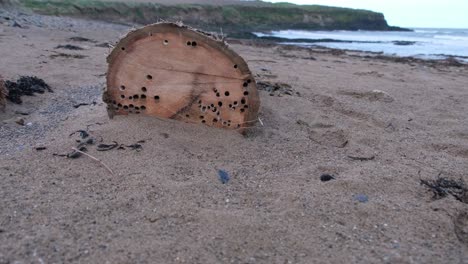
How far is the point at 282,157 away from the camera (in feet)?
10.5

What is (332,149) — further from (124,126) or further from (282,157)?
(124,126)

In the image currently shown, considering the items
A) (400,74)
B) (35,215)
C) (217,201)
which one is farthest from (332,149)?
(400,74)

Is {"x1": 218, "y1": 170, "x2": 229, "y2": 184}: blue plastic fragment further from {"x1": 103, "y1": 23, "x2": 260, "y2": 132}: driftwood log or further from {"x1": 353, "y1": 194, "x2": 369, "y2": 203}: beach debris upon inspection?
{"x1": 353, "y1": 194, "x2": 369, "y2": 203}: beach debris

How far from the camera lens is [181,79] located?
3.43m

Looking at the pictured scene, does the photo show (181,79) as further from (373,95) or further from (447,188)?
(373,95)

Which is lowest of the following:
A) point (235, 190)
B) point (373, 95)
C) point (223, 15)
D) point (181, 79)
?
point (235, 190)

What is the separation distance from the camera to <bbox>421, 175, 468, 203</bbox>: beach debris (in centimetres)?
261

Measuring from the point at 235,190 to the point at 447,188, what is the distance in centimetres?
129

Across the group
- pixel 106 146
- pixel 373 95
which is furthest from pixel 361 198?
pixel 373 95

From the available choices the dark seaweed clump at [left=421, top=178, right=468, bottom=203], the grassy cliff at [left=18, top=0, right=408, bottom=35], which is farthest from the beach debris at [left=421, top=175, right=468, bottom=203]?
the grassy cliff at [left=18, top=0, right=408, bottom=35]

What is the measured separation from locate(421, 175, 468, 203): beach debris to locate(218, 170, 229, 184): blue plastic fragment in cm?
121

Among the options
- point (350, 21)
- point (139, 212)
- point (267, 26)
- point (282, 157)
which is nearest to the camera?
point (139, 212)

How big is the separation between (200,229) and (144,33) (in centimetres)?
176

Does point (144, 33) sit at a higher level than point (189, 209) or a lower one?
higher
